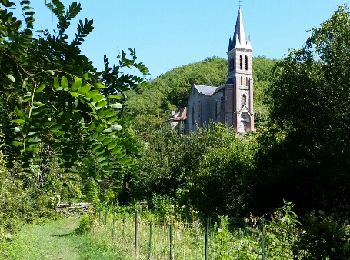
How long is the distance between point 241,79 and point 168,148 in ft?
120

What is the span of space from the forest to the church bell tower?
88.6ft

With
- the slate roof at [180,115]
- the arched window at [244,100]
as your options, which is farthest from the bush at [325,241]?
the slate roof at [180,115]

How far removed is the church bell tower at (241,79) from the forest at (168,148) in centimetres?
2701

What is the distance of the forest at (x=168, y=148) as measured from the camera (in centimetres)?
142

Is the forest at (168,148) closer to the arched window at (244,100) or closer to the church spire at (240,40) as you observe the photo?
the arched window at (244,100)

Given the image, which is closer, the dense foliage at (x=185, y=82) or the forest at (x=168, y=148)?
the forest at (x=168, y=148)

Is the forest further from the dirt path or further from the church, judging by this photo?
the church

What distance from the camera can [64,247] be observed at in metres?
14.7

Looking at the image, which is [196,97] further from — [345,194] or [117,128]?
[117,128]

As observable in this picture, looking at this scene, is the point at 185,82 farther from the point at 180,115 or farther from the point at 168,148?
the point at 168,148

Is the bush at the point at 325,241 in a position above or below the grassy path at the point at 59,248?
above

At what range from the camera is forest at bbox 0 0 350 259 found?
55.9 inches

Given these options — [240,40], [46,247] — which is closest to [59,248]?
[46,247]

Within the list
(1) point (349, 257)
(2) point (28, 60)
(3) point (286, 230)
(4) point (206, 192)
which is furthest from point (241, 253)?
(4) point (206, 192)
